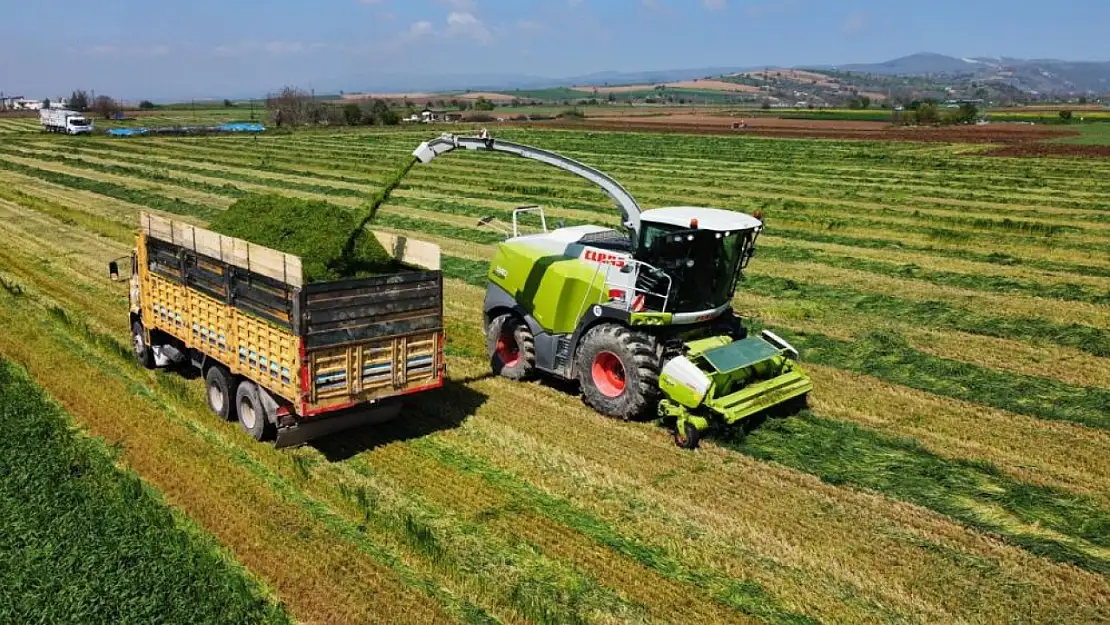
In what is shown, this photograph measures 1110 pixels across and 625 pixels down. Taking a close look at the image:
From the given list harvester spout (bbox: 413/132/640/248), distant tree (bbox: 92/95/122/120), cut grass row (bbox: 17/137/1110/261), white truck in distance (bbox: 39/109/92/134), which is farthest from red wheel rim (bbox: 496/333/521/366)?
distant tree (bbox: 92/95/122/120)

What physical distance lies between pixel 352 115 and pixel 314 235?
7289cm

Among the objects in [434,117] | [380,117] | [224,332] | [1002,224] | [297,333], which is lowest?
[224,332]

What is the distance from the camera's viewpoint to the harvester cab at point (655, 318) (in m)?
9.85

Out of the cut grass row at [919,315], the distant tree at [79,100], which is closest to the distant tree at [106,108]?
the distant tree at [79,100]

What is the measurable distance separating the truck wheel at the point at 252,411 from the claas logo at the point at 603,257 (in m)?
4.46

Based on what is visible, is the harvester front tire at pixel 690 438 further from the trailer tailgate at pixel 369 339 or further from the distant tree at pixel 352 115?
the distant tree at pixel 352 115

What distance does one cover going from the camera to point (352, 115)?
260 feet

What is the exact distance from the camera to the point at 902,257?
65.9 ft

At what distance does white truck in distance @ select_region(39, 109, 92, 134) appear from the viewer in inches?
2489

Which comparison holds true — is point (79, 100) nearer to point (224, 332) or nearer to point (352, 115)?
point (352, 115)

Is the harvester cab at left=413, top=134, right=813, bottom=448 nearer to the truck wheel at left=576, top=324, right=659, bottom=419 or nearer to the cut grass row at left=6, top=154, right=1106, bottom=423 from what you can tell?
the truck wheel at left=576, top=324, right=659, bottom=419

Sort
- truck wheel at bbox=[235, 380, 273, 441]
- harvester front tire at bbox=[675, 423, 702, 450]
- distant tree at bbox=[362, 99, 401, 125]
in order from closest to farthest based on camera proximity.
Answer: truck wheel at bbox=[235, 380, 273, 441] < harvester front tire at bbox=[675, 423, 702, 450] < distant tree at bbox=[362, 99, 401, 125]

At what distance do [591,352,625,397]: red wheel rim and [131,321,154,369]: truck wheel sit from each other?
629cm

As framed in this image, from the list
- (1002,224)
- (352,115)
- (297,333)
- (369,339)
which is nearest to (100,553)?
(297,333)
